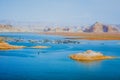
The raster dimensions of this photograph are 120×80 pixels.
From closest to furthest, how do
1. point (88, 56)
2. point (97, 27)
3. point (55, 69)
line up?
point (55, 69)
point (88, 56)
point (97, 27)

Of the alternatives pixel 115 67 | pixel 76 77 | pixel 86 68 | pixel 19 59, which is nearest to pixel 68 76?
pixel 76 77

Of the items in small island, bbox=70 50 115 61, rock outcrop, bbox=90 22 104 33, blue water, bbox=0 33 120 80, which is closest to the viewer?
blue water, bbox=0 33 120 80

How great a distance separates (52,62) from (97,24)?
110772mm

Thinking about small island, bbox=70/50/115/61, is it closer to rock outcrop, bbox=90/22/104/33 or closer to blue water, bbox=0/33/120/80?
blue water, bbox=0/33/120/80

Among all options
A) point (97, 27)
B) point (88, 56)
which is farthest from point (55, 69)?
point (97, 27)

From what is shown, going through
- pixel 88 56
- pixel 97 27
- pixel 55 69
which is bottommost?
pixel 55 69

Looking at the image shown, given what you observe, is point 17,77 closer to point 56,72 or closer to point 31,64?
point 56,72

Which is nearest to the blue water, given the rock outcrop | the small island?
the small island

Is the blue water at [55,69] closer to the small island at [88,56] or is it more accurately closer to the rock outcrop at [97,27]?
the small island at [88,56]

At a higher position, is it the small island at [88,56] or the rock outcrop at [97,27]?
the rock outcrop at [97,27]

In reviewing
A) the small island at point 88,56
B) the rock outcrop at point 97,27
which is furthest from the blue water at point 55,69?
the rock outcrop at point 97,27

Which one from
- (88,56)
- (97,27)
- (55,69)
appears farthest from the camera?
(97,27)

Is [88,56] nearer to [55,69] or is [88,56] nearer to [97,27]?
[55,69]

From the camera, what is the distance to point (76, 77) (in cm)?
1897
